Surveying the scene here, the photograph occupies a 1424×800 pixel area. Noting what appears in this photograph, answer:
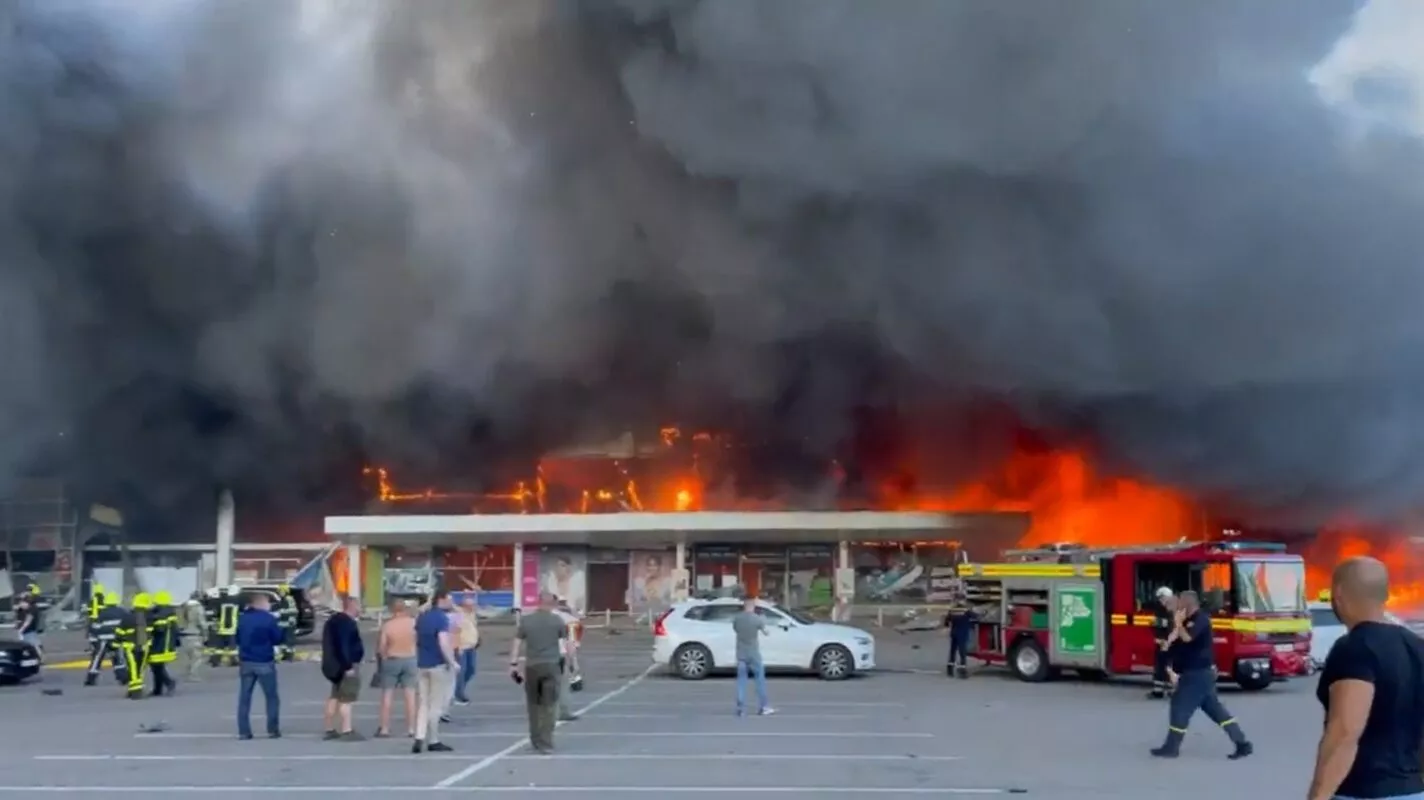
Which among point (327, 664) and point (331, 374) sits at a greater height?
point (331, 374)

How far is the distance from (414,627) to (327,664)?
2.94 ft

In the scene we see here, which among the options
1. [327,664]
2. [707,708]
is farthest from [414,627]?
[707,708]

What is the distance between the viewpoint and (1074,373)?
95.7ft

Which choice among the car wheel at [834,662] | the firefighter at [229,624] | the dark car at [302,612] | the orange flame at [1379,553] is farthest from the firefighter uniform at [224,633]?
the orange flame at [1379,553]

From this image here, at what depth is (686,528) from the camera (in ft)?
120

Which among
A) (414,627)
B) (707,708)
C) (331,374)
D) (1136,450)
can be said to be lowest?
(707,708)

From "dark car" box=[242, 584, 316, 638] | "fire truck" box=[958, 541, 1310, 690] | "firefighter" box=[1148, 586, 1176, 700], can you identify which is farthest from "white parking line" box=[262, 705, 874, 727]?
"dark car" box=[242, 584, 316, 638]

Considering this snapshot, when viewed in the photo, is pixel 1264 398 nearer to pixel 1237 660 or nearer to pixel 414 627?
pixel 1237 660

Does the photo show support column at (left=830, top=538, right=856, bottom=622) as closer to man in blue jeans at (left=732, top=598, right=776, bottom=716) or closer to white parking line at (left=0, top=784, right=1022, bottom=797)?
man in blue jeans at (left=732, top=598, right=776, bottom=716)

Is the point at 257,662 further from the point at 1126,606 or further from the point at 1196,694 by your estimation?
the point at 1126,606

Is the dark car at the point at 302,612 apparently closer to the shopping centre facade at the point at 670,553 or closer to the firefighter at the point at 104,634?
the shopping centre facade at the point at 670,553

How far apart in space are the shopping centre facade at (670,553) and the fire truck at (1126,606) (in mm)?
13806

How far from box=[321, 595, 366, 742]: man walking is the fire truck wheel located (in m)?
10.7

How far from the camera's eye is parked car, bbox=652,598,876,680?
21.5 meters
